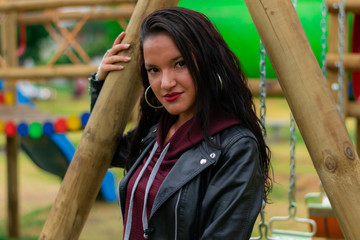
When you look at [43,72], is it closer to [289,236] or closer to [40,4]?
[40,4]

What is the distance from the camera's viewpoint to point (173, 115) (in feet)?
6.50

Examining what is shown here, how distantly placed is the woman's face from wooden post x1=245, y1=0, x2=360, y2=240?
36 centimetres

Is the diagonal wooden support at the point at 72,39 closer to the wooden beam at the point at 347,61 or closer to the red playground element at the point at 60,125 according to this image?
the red playground element at the point at 60,125

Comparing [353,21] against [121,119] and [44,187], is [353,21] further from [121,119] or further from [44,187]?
[44,187]

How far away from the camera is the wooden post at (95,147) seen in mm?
2158

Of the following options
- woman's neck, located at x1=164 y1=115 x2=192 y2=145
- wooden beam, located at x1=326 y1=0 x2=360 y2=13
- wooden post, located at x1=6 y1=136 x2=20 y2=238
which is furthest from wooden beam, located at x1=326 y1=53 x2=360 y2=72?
wooden post, located at x1=6 y1=136 x2=20 y2=238

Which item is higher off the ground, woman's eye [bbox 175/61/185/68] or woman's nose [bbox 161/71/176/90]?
woman's eye [bbox 175/61/185/68]

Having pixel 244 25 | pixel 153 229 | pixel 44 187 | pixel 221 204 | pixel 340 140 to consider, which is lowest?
pixel 44 187

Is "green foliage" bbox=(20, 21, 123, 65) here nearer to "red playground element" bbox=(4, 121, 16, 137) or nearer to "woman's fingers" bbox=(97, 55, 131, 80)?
"red playground element" bbox=(4, 121, 16, 137)

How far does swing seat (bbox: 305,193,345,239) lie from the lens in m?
2.94

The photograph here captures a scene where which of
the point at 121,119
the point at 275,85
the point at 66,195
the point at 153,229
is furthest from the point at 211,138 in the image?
the point at 275,85

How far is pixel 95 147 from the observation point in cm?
217

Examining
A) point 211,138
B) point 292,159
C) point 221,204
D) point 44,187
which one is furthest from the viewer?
point 44,187

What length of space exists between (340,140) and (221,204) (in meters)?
0.49
